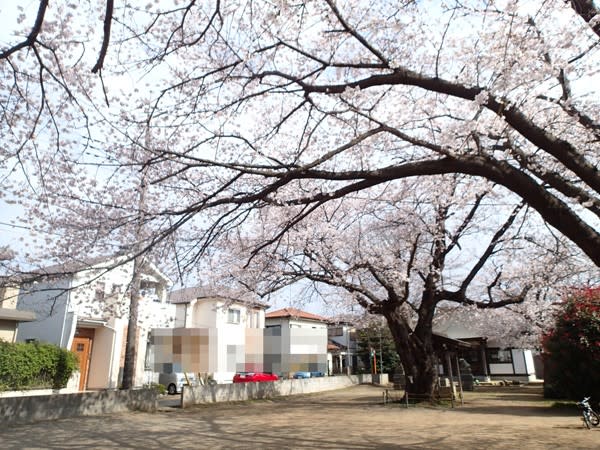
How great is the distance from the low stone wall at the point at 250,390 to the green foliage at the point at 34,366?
5.42 m

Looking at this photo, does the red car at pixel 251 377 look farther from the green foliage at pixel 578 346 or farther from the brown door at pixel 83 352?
the green foliage at pixel 578 346

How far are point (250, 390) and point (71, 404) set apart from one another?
23.7 ft

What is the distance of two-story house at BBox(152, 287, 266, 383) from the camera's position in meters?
12.8

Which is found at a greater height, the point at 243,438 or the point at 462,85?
the point at 462,85

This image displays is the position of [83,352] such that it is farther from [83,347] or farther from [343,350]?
[343,350]

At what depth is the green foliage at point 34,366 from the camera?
1345cm

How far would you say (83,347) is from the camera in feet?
66.4

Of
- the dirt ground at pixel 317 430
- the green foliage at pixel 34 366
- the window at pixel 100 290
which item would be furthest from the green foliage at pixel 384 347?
the window at pixel 100 290

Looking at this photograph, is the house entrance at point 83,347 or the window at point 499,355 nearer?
the house entrance at point 83,347

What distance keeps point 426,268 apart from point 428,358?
3.07 metres

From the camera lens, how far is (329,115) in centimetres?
743

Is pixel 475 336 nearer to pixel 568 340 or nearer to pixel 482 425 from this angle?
pixel 568 340

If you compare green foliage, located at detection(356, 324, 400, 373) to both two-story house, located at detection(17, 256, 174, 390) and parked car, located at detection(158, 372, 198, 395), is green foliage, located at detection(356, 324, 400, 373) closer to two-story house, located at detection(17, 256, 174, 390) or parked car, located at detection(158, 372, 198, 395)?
parked car, located at detection(158, 372, 198, 395)

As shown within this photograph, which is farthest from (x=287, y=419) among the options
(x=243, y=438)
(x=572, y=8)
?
(x=572, y=8)
